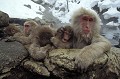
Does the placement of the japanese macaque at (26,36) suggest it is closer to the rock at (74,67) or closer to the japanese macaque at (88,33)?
the rock at (74,67)

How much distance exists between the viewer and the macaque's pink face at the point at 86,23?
157 inches

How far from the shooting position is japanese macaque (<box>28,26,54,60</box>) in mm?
3953

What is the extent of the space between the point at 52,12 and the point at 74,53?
30.9 metres

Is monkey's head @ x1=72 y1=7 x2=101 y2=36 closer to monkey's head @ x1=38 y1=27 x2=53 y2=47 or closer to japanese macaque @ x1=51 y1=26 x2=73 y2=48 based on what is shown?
japanese macaque @ x1=51 y1=26 x2=73 y2=48

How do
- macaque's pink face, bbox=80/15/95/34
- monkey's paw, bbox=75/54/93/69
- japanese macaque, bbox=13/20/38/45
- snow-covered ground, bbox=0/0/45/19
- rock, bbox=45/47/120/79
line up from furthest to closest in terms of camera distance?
1. snow-covered ground, bbox=0/0/45/19
2. japanese macaque, bbox=13/20/38/45
3. macaque's pink face, bbox=80/15/95/34
4. rock, bbox=45/47/120/79
5. monkey's paw, bbox=75/54/93/69

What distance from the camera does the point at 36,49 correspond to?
3963mm

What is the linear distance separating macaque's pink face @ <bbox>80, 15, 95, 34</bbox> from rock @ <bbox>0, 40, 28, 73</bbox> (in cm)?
102

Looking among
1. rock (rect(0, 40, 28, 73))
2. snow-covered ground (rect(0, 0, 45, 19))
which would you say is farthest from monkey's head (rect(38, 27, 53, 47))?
snow-covered ground (rect(0, 0, 45, 19))

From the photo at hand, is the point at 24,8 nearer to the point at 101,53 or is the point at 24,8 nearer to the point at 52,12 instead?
the point at 52,12

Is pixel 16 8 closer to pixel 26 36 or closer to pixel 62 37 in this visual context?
pixel 26 36

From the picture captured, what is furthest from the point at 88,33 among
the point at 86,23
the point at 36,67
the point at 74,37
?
the point at 36,67

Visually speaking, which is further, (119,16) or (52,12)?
(52,12)

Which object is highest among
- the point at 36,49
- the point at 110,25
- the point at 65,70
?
the point at 36,49

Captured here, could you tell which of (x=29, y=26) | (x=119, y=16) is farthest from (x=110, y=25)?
(x=29, y=26)
